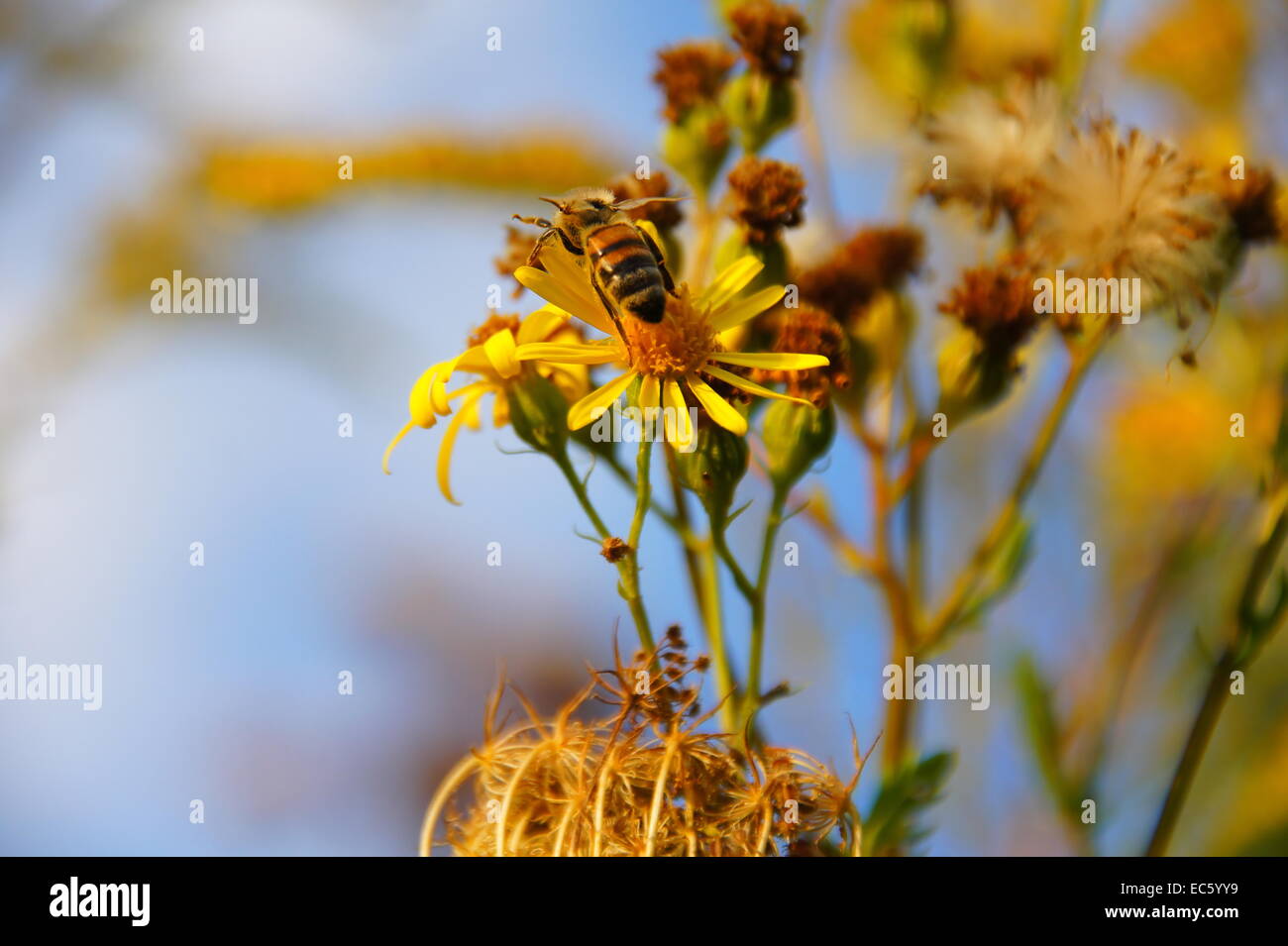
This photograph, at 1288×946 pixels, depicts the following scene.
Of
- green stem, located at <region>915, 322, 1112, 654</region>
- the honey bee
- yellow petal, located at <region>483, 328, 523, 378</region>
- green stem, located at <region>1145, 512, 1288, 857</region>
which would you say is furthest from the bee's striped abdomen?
green stem, located at <region>1145, 512, 1288, 857</region>

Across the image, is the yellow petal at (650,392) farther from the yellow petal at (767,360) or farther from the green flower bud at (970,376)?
the green flower bud at (970,376)

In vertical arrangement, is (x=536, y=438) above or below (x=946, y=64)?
below

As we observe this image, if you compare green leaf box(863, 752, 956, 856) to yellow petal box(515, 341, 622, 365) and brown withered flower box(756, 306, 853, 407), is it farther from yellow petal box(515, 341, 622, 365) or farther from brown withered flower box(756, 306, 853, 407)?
yellow petal box(515, 341, 622, 365)

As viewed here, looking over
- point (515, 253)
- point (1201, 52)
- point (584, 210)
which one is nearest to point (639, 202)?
point (584, 210)

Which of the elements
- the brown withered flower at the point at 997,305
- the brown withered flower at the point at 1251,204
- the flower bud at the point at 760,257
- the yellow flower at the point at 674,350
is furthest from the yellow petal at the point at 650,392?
the brown withered flower at the point at 1251,204

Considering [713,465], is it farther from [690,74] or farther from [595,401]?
[690,74]

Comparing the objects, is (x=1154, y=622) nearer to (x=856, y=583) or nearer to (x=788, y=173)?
(x=856, y=583)

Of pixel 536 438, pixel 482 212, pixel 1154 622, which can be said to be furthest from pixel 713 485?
pixel 482 212
